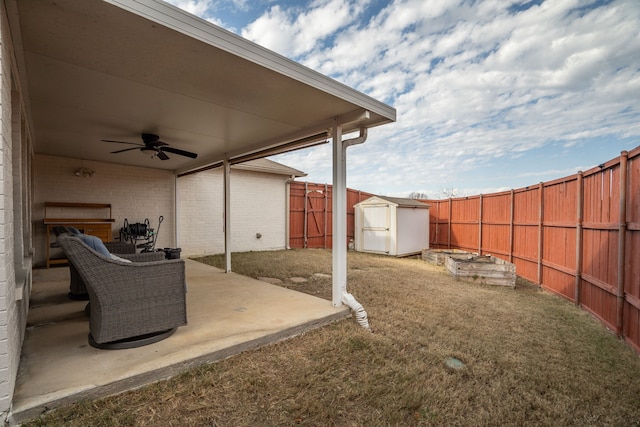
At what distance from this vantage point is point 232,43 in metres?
1.96

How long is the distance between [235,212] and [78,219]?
12.4 feet

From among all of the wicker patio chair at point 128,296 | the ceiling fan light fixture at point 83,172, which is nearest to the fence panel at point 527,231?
the wicker patio chair at point 128,296

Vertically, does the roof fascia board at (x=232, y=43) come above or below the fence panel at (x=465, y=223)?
above

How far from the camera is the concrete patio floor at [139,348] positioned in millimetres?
1723

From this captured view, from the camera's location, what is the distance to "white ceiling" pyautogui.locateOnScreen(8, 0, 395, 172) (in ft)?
5.61

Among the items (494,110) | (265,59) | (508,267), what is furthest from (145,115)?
(494,110)

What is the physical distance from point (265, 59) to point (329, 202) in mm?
8935

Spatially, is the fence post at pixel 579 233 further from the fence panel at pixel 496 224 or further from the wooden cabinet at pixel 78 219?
the wooden cabinet at pixel 78 219

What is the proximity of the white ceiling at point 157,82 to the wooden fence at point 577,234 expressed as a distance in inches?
111

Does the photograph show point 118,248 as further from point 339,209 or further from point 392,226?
point 392,226

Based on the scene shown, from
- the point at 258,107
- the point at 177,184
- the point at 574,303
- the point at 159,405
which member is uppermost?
the point at 258,107

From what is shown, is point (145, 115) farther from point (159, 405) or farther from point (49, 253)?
point (49, 253)

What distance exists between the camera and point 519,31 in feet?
16.3

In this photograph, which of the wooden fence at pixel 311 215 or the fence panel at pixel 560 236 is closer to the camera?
the fence panel at pixel 560 236
